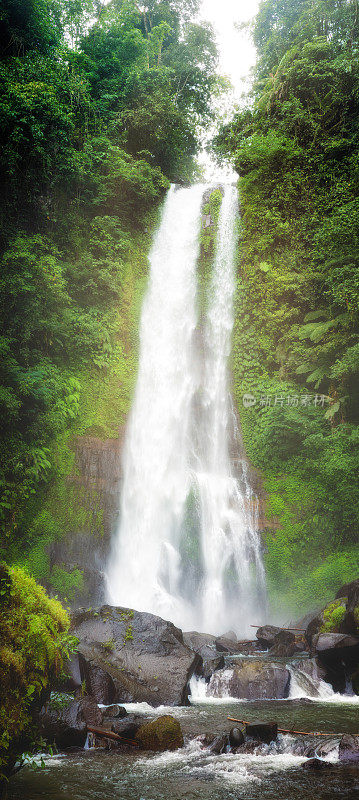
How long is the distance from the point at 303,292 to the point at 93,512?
10.2 m

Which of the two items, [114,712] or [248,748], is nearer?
[248,748]

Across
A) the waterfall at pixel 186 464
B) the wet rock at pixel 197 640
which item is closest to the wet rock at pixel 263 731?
the wet rock at pixel 197 640

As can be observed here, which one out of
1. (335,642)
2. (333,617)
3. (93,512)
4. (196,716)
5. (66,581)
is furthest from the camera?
(93,512)

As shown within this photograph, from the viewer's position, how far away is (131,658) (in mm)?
7273

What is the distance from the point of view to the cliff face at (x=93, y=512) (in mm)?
10922

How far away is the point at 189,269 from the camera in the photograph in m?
18.4

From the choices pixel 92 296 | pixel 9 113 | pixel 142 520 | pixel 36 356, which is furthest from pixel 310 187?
pixel 142 520

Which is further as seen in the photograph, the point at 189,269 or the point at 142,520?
the point at 189,269

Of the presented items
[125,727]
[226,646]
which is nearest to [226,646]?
[226,646]

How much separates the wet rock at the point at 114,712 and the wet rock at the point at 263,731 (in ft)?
5.16

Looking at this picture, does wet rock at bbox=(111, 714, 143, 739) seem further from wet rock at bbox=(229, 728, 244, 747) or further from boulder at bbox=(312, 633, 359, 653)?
boulder at bbox=(312, 633, 359, 653)

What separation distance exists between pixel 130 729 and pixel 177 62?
90.4 feet

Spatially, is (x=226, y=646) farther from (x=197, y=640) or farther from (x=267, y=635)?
(x=267, y=635)

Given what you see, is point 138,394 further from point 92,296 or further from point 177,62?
point 177,62
